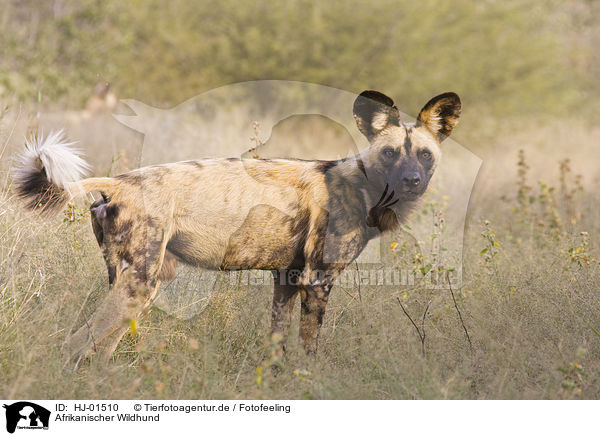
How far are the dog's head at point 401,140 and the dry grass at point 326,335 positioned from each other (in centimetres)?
94

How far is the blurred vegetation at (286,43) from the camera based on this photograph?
13805mm

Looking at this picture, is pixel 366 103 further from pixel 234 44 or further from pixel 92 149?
pixel 234 44

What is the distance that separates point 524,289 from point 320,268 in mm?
1652

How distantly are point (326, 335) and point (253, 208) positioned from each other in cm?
106

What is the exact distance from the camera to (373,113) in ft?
12.8

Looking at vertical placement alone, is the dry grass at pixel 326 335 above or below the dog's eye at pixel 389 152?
below

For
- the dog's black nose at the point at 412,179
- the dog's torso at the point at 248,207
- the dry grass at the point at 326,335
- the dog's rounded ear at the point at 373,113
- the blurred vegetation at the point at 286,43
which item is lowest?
the dry grass at the point at 326,335

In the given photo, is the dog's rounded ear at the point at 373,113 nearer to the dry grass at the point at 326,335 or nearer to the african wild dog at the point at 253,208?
the african wild dog at the point at 253,208

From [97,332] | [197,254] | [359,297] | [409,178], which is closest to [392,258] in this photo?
[359,297]

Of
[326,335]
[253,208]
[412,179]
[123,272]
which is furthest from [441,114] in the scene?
[123,272]

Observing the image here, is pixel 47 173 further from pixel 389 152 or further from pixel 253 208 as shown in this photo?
pixel 389 152
